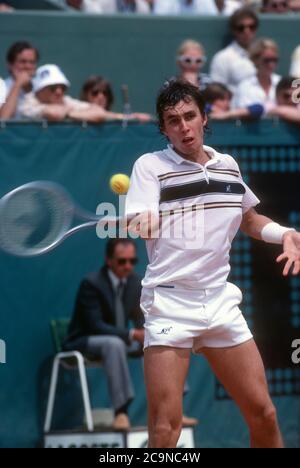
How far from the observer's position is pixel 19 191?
5496 millimetres

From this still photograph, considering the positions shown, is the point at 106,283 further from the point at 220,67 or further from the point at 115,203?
the point at 220,67

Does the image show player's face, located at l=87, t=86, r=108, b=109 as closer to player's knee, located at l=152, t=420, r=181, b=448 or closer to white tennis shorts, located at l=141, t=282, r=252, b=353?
white tennis shorts, located at l=141, t=282, r=252, b=353

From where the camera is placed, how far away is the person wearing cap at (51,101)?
8173mm

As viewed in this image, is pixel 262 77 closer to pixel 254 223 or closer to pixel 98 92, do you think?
pixel 98 92

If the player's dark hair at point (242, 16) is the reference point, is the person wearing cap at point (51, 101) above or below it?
below

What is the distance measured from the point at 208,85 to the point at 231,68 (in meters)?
0.79

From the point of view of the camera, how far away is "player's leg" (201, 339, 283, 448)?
501cm

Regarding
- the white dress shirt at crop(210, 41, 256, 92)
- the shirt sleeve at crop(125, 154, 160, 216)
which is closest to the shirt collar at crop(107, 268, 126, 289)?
the white dress shirt at crop(210, 41, 256, 92)

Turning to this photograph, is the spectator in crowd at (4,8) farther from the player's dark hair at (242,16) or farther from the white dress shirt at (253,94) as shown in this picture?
the white dress shirt at (253,94)

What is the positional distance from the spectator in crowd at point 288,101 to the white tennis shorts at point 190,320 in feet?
11.3

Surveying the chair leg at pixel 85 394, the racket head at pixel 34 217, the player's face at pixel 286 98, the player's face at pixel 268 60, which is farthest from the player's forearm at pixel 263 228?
the player's face at pixel 268 60

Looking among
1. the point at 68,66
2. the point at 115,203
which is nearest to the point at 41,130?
the point at 115,203

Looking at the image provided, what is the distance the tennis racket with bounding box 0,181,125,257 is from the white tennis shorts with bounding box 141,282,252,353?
43 cm

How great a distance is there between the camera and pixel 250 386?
5008mm
